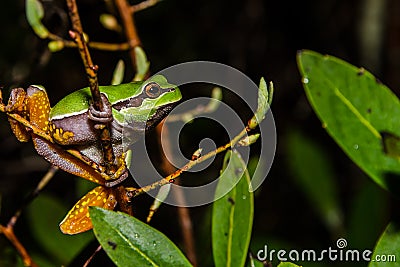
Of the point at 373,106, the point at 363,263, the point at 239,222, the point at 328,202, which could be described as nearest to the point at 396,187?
the point at 373,106

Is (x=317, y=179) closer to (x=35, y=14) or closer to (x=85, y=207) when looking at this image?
(x=35, y=14)

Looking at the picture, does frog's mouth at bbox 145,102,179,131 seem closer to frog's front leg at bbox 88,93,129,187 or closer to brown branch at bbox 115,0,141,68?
frog's front leg at bbox 88,93,129,187

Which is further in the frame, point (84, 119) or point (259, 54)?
point (259, 54)

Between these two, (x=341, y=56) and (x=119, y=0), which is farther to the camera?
(x=341, y=56)

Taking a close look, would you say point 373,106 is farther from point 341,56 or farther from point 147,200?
point 341,56

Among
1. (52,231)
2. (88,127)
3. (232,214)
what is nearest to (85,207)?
(88,127)

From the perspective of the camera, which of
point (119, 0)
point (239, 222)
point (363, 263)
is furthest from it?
point (363, 263)

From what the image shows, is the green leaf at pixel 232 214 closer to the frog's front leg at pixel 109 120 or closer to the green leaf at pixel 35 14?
the frog's front leg at pixel 109 120
